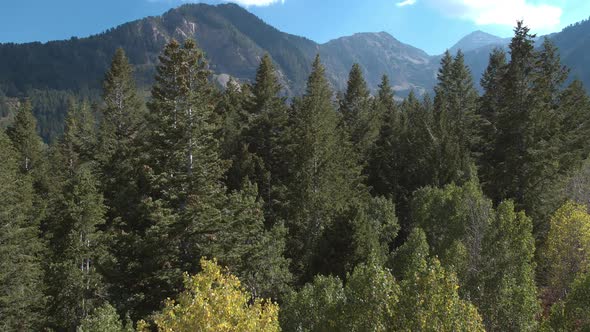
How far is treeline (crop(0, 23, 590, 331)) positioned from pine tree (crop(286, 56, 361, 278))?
15 cm

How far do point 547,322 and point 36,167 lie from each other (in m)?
52.6

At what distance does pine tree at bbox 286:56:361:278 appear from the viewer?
33438 mm

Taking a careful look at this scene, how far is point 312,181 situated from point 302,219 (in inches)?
127

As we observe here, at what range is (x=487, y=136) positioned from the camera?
4147 centimetres

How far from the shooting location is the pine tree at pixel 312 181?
33438mm

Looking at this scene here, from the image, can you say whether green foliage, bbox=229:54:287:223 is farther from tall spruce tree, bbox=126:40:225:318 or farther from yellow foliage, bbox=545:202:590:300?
yellow foliage, bbox=545:202:590:300

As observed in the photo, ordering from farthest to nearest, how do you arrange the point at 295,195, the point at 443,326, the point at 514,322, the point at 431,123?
the point at 431,123 < the point at 295,195 < the point at 514,322 < the point at 443,326

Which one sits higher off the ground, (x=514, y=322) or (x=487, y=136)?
(x=487, y=136)

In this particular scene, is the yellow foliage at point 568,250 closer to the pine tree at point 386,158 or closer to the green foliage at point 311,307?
the green foliage at point 311,307

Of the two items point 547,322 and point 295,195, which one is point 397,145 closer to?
point 295,195

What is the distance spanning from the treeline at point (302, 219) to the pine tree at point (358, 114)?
26 cm

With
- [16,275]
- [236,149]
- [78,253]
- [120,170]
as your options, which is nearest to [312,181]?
[236,149]

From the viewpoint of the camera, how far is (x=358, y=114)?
4866 cm

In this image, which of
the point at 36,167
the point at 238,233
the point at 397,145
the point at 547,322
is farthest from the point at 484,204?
the point at 36,167
